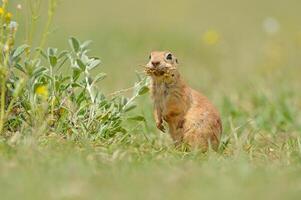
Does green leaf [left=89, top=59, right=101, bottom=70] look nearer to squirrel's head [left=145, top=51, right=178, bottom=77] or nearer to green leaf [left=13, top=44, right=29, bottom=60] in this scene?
squirrel's head [left=145, top=51, right=178, bottom=77]

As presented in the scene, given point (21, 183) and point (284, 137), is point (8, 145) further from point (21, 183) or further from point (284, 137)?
point (284, 137)

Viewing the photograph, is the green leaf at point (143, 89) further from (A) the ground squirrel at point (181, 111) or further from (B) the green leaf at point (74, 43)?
(B) the green leaf at point (74, 43)

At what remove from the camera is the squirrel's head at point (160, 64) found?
571 cm

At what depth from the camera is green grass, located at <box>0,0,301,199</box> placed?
13.1ft

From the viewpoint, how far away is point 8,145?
16.1ft

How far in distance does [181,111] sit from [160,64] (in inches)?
17.9

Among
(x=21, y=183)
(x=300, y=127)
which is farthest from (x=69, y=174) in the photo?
(x=300, y=127)

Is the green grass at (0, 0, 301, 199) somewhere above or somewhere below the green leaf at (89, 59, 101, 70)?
below

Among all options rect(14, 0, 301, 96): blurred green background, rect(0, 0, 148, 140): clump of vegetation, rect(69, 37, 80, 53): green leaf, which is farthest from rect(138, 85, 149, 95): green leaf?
rect(14, 0, 301, 96): blurred green background

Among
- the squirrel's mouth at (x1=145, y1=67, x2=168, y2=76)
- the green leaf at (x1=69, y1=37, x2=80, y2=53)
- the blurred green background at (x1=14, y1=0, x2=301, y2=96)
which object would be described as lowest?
the blurred green background at (x1=14, y1=0, x2=301, y2=96)

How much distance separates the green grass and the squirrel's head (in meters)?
0.43

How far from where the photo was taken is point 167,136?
662 centimetres

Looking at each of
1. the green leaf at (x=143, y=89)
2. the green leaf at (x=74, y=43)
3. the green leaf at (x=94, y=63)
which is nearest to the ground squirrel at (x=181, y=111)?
the green leaf at (x=143, y=89)

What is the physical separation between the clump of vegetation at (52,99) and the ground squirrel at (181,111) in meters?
0.18
